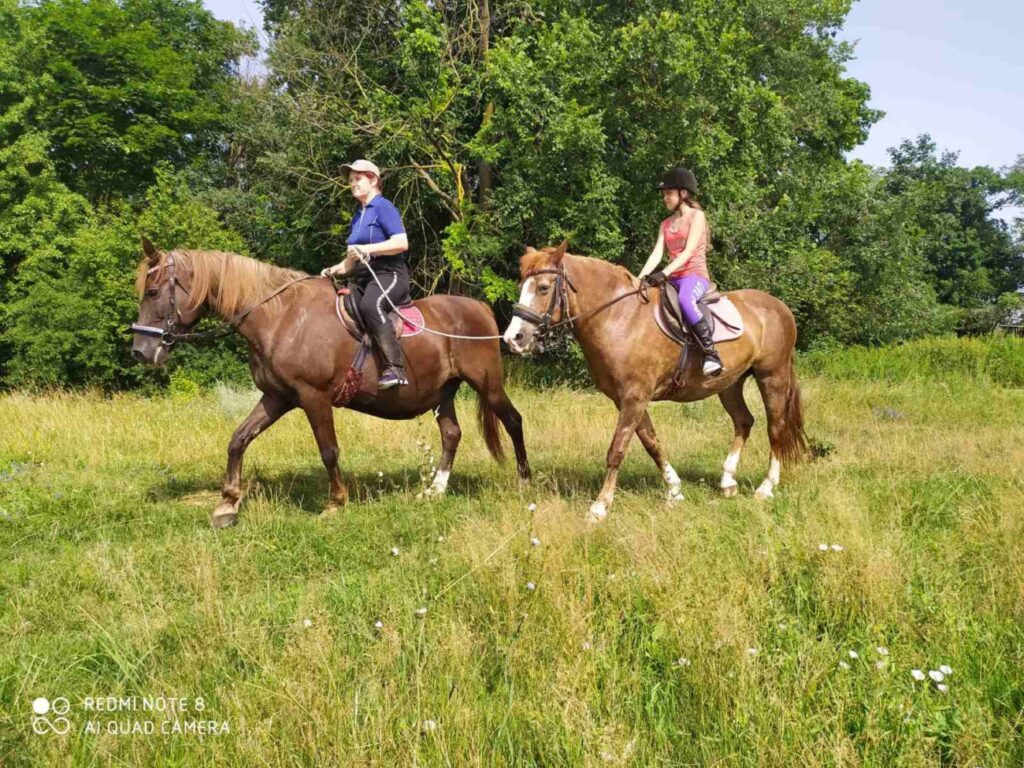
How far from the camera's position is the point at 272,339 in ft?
19.7

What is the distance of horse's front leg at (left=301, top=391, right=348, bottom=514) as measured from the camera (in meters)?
6.06

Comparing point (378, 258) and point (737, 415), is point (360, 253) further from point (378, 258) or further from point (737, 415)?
point (737, 415)

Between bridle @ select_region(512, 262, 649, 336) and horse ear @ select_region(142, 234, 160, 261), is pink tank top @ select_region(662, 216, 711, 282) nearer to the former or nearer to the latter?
bridle @ select_region(512, 262, 649, 336)

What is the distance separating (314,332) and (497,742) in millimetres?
4331

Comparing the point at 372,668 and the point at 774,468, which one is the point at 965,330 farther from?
the point at 372,668

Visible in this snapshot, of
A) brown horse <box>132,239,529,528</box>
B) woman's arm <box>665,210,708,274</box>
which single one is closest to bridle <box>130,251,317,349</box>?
brown horse <box>132,239,529,528</box>

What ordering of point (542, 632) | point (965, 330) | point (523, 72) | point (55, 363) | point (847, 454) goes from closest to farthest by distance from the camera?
point (542, 632) → point (847, 454) → point (523, 72) → point (55, 363) → point (965, 330)

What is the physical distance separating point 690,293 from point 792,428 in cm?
232

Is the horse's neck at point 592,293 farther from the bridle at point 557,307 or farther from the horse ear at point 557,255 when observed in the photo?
the horse ear at point 557,255

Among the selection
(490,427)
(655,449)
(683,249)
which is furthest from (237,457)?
(683,249)

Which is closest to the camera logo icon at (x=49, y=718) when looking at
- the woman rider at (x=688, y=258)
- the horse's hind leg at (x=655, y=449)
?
the horse's hind leg at (x=655, y=449)

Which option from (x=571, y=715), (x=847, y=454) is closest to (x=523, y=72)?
(x=847, y=454)

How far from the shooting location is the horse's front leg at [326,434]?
19.9ft

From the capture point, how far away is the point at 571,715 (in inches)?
105
